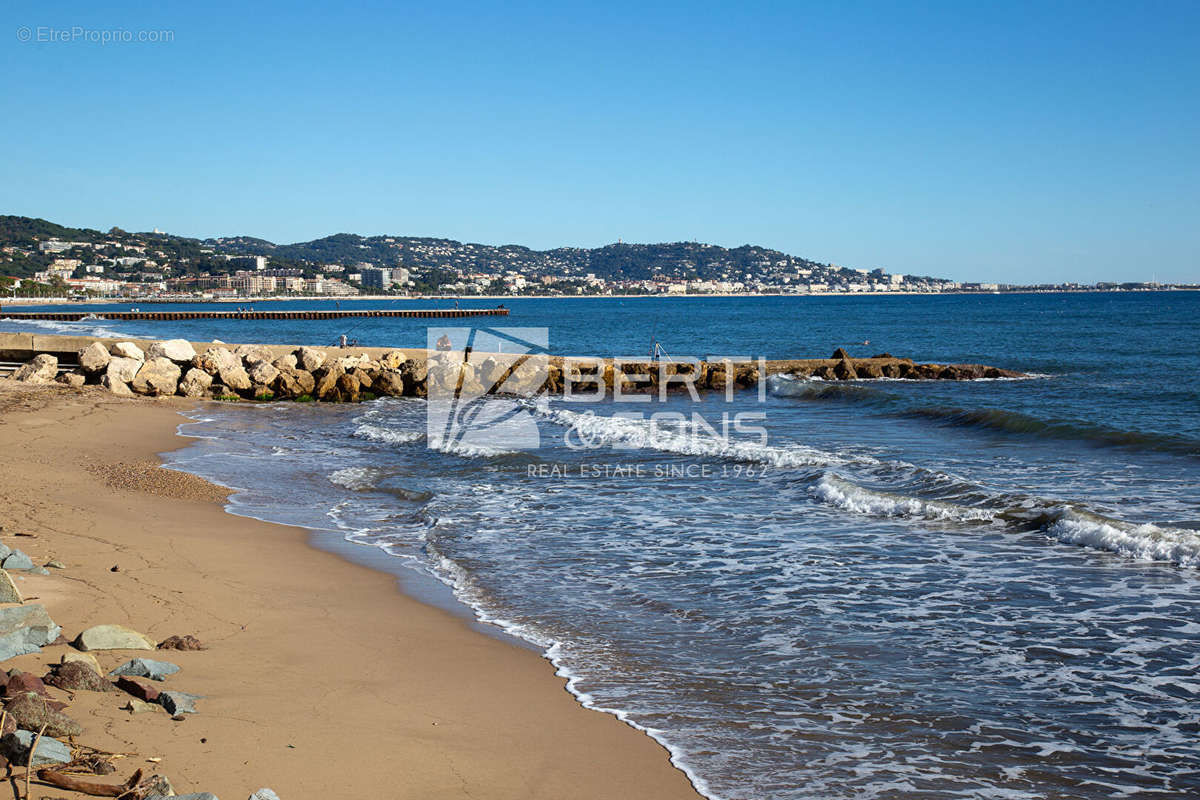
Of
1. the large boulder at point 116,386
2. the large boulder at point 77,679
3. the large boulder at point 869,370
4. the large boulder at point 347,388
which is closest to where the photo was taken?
the large boulder at point 77,679

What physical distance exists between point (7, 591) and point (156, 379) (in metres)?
20.4

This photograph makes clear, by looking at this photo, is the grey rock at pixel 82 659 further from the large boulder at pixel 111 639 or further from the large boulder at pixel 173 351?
the large boulder at pixel 173 351

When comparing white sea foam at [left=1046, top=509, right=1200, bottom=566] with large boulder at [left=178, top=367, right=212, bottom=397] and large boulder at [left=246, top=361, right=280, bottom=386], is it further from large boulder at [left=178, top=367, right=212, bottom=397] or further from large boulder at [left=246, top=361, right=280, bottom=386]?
large boulder at [left=178, top=367, right=212, bottom=397]

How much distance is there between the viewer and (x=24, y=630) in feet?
16.6

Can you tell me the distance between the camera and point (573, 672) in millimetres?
6062

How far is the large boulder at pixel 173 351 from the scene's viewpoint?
2584 centimetres

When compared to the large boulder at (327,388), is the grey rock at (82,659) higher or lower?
lower

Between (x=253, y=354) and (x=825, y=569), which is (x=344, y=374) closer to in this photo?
(x=253, y=354)

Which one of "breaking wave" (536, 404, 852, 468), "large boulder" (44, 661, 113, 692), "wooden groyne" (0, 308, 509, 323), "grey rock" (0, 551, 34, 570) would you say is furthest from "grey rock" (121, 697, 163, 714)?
"wooden groyne" (0, 308, 509, 323)

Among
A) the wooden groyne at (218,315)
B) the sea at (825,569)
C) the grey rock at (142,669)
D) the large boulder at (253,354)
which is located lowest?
the sea at (825,569)

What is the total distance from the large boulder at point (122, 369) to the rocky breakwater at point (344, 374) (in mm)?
24

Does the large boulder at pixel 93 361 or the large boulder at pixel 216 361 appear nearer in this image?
the large boulder at pixel 93 361

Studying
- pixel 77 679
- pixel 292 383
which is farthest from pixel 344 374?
pixel 77 679

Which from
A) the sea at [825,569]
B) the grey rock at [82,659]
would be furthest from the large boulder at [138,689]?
the sea at [825,569]
